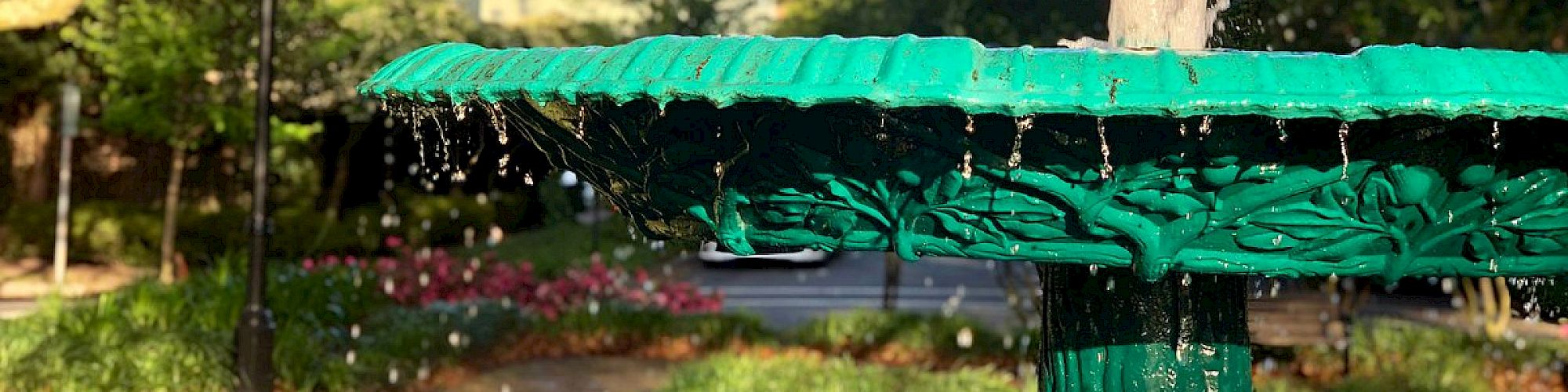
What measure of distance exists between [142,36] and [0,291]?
9.44 feet

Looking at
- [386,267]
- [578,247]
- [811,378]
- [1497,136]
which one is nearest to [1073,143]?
[1497,136]

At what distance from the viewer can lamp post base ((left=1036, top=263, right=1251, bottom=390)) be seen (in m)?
2.59

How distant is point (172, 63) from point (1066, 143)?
502 inches

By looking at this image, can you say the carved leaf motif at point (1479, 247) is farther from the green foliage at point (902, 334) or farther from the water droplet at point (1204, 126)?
the green foliage at point (902, 334)

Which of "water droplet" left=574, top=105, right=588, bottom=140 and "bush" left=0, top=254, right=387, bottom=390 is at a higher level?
"water droplet" left=574, top=105, right=588, bottom=140

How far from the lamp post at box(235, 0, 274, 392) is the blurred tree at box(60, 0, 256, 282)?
20.8 ft

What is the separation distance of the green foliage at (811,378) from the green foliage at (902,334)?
1.84m

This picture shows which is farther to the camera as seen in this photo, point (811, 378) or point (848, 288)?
point (848, 288)

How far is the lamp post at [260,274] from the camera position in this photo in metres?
6.98

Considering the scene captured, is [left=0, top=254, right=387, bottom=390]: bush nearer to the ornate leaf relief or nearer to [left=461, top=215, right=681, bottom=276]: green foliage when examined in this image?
the ornate leaf relief

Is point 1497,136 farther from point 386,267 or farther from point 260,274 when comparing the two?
point 386,267

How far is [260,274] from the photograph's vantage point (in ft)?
23.6

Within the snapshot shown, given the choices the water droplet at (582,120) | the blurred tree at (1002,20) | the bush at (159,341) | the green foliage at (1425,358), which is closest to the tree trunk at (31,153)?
the bush at (159,341)

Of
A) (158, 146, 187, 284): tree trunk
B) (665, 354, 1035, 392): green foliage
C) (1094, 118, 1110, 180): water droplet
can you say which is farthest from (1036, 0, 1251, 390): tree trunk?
(158, 146, 187, 284): tree trunk
